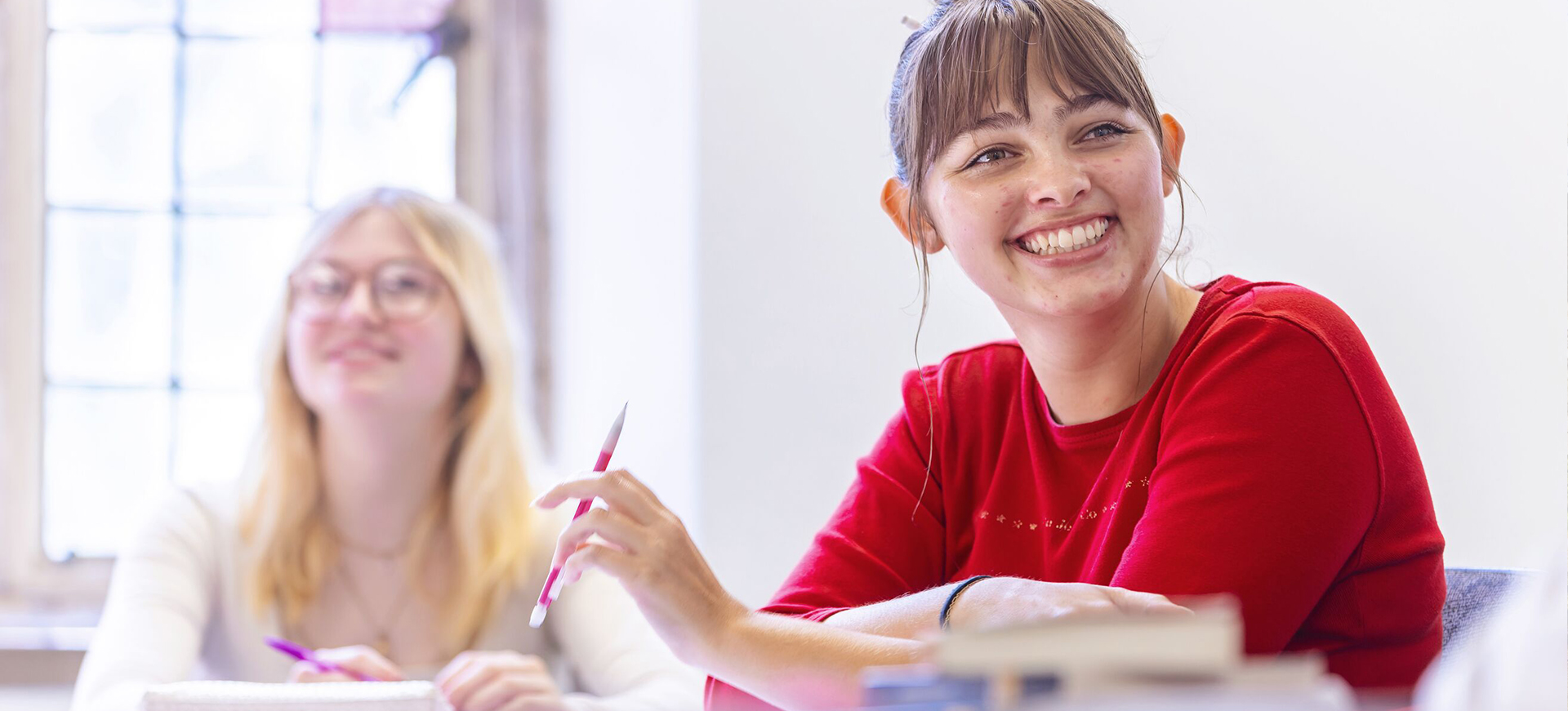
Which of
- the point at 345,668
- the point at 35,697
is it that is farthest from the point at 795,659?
the point at 35,697

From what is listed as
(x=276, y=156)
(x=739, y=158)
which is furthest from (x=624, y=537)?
(x=276, y=156)

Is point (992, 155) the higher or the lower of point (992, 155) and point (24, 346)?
the higher

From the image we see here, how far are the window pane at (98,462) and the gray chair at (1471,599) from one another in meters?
2.26

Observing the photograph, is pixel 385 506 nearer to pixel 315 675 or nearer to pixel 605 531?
pixel 315 675

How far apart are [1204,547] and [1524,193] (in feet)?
4.05

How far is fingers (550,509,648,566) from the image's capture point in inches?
39.9

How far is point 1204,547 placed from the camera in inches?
37.2

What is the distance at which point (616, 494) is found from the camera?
3.38 feet

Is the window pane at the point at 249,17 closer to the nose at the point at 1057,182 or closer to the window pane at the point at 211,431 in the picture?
the window pane at the point at 211,431

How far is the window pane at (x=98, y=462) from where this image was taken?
99.0 inches

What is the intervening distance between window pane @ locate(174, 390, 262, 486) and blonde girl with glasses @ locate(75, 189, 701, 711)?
70 centimetres

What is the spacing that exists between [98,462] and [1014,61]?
6.95 ft

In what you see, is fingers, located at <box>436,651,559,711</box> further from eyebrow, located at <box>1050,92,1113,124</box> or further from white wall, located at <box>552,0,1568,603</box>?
eyebrow, located at <box>1050,92,1113,124</box>

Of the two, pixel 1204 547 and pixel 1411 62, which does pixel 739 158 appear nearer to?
pixel 1411 62
